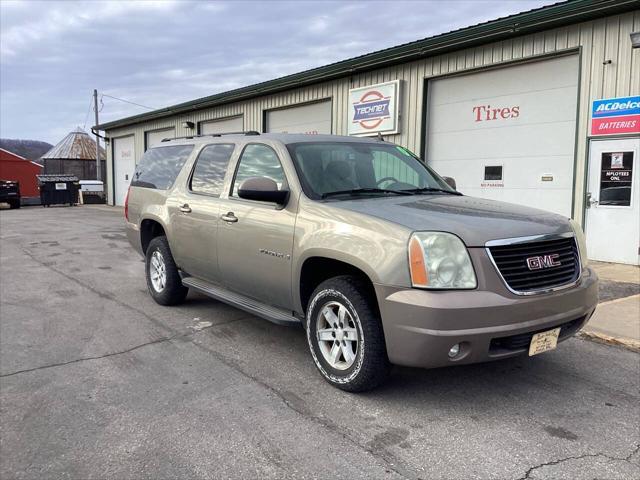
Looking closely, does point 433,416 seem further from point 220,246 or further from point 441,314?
point 220,246

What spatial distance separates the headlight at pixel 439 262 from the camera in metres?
3.26

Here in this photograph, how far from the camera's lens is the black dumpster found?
1208 inches

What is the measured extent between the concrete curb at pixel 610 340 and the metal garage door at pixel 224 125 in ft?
51.3

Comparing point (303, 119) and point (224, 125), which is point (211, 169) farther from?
point (224, 125)

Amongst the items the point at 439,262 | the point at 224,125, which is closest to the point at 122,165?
the point at 224,125

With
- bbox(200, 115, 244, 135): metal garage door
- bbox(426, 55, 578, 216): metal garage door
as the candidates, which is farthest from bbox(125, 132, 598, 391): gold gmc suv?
bbox(200, 115, 244, 135): metal garage door

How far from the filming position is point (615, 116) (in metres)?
9.06

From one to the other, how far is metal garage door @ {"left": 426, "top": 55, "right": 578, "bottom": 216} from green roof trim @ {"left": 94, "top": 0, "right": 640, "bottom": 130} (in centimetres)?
71

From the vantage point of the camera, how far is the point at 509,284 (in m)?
3.34

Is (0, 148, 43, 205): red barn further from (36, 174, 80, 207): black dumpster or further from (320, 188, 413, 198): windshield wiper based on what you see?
(320, 188, 413, 198): windshield wiper

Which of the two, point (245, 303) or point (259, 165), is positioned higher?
point (259, 165)

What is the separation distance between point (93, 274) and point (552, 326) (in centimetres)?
704

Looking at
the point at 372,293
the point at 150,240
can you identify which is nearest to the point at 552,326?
the point at 372,293

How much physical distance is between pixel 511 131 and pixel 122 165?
76.6ft
